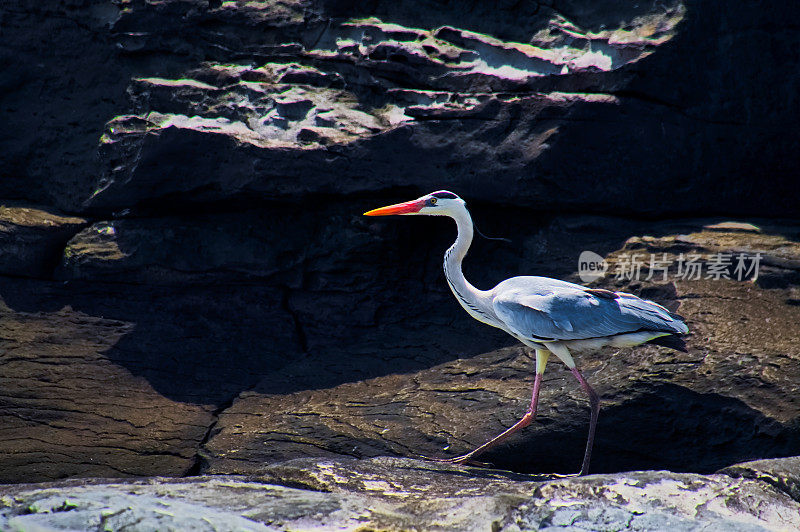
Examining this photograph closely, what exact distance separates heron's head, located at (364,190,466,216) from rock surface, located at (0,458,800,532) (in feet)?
7.30

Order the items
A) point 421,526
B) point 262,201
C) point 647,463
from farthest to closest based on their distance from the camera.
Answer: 1. point 262,201
2. point 647,463
3. point 421,526

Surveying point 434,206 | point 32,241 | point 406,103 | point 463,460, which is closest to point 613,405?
point 463,460

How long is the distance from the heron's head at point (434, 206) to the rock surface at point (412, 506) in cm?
222

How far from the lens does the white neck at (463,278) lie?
20.1 ft

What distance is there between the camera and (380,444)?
5973 mm

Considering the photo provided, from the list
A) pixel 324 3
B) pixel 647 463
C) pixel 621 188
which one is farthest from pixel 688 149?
pixel 324 3

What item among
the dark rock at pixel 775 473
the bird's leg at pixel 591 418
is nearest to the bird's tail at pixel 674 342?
the bird's leg at pixel 591 418

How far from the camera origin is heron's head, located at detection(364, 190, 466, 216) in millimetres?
6227

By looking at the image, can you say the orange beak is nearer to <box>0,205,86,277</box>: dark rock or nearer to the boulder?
the boulder

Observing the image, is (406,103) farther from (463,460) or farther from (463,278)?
(463,460)

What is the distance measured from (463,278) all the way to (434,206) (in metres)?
0.56

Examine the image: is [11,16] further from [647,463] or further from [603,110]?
[647,463]

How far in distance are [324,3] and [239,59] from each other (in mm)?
891

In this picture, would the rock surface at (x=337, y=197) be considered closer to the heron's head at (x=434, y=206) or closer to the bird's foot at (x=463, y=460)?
the bird's foot at (x=463, y=460)
